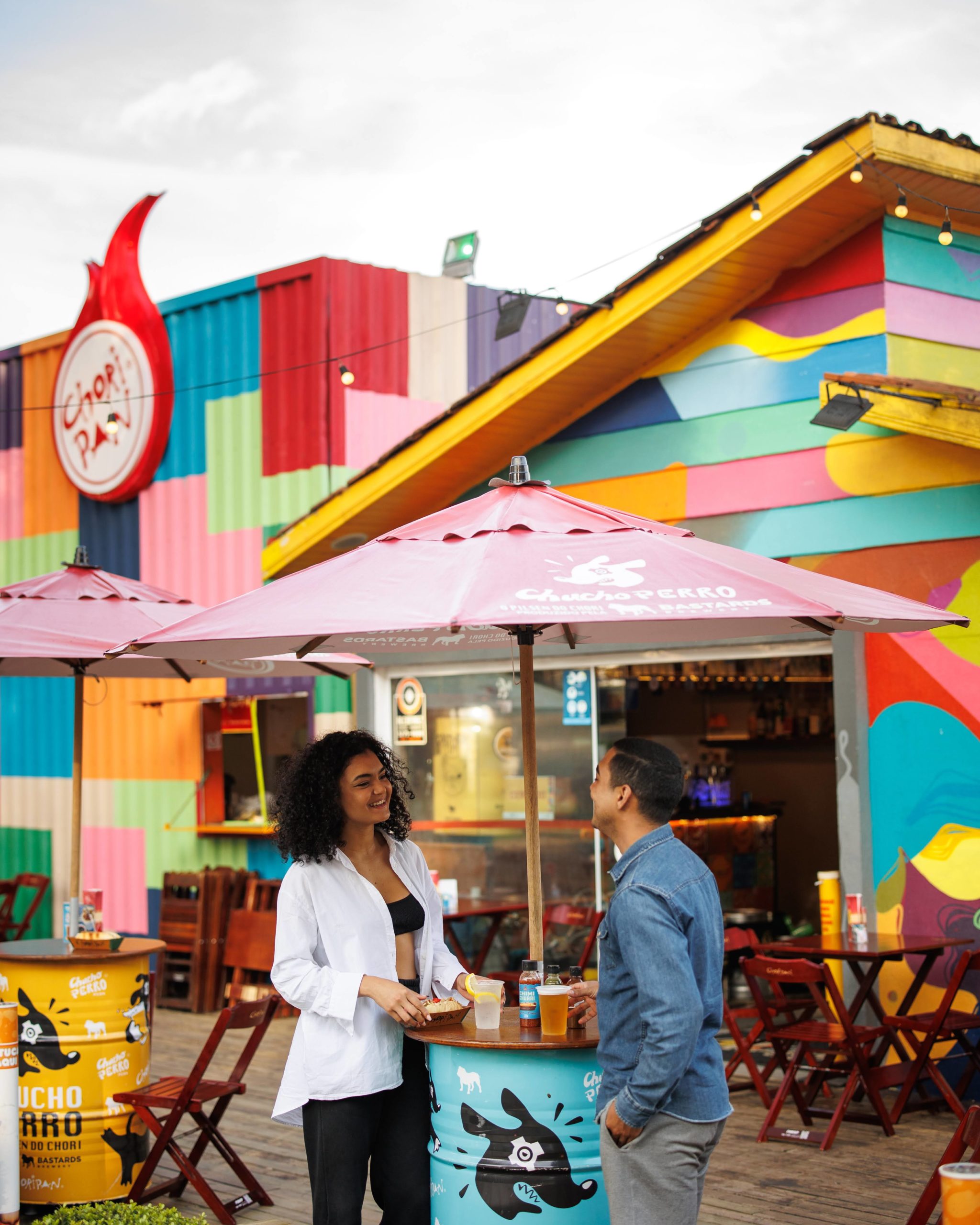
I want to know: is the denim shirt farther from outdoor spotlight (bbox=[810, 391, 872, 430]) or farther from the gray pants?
outdoor spotlight (bbox=[810, 391, 872, 430])

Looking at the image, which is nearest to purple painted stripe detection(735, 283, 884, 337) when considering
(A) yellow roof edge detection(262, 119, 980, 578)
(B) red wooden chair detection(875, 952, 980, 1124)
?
(A) yellow roof edge detection(262, 119, 980, 578)

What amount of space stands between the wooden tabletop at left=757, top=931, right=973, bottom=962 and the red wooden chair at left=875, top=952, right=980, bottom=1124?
0.17m

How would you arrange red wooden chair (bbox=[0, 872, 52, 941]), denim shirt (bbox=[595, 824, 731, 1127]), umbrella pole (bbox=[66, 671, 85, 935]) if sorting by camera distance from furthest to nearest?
red wooden chair (bbox=[0, 872, 52, 941]), umbrella pole (bbox=[66, 671, 85, 935]), denim shirt (bbox=[595, 824, 731, 1127])

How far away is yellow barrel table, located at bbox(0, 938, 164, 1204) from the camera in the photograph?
5.33 m

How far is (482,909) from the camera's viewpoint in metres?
8.29

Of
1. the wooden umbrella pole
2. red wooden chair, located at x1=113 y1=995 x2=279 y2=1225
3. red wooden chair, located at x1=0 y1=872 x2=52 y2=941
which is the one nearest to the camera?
red wooden chair, located at x1=113 y1=995 x2=279 y2=1225

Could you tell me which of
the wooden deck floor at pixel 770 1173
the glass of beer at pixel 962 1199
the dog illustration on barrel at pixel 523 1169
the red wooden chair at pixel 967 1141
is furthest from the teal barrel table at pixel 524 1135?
the wooden deck floor at pixel 770 1173

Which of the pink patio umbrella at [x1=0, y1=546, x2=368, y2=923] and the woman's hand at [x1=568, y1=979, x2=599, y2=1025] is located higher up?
the pink patio umbrella at [x1=0, y1=546, x2=368, y2=923]

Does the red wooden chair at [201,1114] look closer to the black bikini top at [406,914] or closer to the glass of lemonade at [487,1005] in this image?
the black bikini top at [406,914]

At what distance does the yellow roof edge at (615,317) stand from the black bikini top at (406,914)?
452cm

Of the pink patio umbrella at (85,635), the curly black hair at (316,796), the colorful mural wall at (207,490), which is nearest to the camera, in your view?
the curly black hair at (316,796)

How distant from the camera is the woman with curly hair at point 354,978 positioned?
360cm

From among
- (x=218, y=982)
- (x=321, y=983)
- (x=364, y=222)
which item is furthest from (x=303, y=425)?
(x=364, y=222)

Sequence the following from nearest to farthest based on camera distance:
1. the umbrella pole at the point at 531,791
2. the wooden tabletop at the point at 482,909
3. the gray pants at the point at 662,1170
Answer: the gray pants at the point at 662,1170 → the umbrella pole at the point at 531,791 → the wooden tabletop at the point at 482,909
